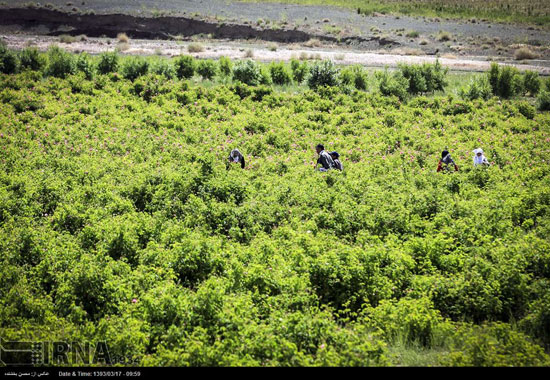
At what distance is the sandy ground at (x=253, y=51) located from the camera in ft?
126

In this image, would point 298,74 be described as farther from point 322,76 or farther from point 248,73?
point 248,73

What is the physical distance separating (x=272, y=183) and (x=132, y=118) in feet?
31.5

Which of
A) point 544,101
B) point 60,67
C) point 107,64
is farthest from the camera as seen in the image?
point 107,64

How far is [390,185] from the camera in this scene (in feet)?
44.5

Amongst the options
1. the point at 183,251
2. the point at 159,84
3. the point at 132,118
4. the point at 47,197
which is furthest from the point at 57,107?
the point at 183,251

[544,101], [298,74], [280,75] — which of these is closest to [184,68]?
[280,75]

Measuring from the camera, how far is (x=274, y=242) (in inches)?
397

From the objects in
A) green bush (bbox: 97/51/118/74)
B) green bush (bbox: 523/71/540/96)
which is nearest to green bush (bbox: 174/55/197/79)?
green bush (bbox: 97/51/118/74)

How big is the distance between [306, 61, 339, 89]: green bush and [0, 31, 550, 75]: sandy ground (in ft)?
36.9

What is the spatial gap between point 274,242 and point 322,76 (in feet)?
61.7

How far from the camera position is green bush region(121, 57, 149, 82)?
90.2ft

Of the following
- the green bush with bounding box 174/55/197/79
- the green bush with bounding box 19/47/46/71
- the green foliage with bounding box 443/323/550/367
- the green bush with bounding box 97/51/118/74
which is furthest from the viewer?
the green bush with bounding box 19/47/46/71

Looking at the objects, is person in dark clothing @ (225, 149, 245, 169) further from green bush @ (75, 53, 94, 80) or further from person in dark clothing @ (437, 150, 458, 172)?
green bush @ (75, 53, 94, 80)
